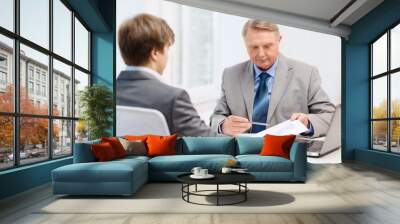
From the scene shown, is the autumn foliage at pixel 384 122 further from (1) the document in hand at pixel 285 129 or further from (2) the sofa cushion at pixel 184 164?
(2) the sofa cushion at pixel 184 164

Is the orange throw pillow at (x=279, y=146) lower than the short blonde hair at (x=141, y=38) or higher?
lower

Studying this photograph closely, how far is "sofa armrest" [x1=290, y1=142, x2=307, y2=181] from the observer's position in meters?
6.04

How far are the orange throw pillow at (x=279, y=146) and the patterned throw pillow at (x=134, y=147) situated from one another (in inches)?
79.8

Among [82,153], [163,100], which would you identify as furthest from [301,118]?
[82,153]

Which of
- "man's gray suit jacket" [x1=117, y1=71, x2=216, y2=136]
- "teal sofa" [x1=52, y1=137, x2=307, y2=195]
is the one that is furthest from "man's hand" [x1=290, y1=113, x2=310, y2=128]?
"teal sofa" [x1=52, y1=137, x2=307, y2=195]

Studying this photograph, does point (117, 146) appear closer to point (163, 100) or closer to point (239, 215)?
point (163, 100)

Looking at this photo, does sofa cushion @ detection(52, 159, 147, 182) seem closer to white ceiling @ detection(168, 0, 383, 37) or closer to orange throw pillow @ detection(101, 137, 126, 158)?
orange throw pillow @ detection(101, 137, 126, 158)

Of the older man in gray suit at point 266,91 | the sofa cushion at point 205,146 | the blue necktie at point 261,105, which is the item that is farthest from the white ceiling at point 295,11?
the sofa cushion at point 205,146

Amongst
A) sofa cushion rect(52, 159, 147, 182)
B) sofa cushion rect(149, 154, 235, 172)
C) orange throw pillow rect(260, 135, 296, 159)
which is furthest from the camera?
orange throw pillow rect(260, 135, 296, 159)

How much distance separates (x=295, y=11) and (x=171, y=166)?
454 cm

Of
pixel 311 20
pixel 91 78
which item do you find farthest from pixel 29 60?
pixel 311 20

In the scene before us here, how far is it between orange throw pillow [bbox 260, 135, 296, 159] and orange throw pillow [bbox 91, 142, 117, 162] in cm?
250

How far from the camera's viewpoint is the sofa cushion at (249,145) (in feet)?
22.7

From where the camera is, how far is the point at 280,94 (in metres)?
8.59
